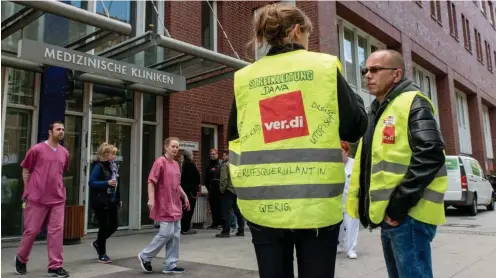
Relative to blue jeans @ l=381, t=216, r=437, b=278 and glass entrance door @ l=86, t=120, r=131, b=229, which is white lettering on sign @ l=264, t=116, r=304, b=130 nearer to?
blue jeans @ l=381, t=216, r=437, b=278

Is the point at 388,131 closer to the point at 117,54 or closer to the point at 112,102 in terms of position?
the point at 117,54

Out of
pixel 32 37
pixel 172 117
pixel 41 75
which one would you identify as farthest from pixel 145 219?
pixel 32 37

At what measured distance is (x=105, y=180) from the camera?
6.36m

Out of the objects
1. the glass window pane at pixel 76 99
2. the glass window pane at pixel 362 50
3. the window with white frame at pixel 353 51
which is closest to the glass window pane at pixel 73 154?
the glass window pane at pixel 76 99

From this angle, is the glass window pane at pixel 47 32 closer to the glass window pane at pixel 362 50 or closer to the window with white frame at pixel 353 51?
the window with white frame at pixel 353 51

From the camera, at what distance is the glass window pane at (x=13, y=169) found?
7.96 m

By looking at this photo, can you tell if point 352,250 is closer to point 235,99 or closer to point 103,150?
point 103,150

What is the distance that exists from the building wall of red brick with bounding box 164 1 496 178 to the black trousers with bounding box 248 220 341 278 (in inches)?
57.7

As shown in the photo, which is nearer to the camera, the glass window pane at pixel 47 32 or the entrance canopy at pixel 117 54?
the entrance canopy at pixel 117 54

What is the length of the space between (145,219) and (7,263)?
4351mm

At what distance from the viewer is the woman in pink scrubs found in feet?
18.1

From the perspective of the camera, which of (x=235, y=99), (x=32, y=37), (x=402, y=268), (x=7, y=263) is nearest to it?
(x=235, y=99)

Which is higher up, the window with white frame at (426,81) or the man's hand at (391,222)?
the window with white frame at (426,81)

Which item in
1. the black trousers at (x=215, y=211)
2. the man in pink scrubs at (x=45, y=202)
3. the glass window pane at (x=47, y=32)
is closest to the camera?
the man in pink scrubs at (x=45, y=202)
